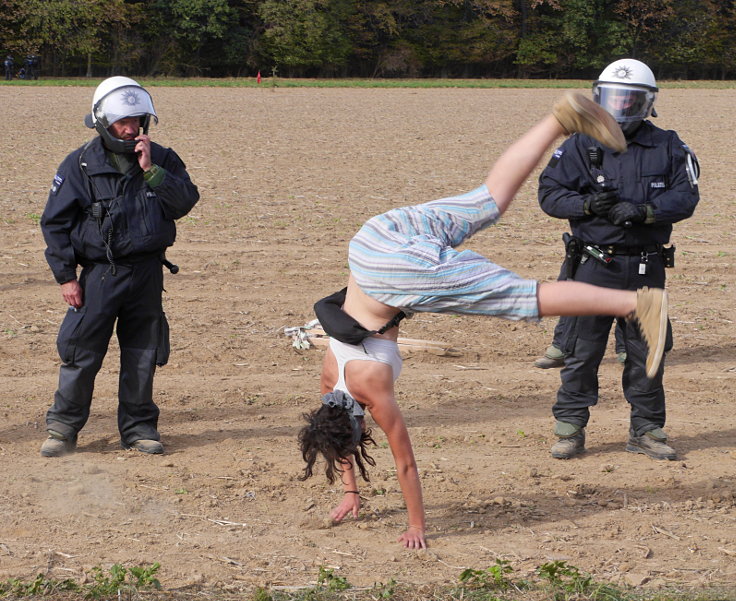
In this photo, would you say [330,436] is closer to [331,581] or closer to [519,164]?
[331,581]

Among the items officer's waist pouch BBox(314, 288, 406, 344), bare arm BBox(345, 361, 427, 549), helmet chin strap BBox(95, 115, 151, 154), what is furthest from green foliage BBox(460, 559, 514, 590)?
helmet chin strap BBox(95, 115, 151, 154)

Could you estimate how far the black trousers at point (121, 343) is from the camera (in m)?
6.54

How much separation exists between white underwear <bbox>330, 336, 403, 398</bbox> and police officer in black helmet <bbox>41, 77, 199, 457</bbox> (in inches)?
69.7

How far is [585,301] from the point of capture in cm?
475

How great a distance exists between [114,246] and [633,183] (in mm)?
3288

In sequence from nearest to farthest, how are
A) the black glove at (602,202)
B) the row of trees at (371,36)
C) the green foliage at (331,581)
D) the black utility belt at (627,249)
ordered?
the green foliage at (331,581), the black glove at (602,202), the black utility belt at (627,249), the row of trees at (371,36)

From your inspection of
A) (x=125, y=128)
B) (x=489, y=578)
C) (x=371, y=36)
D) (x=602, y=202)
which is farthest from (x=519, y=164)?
(x=371, y=36)

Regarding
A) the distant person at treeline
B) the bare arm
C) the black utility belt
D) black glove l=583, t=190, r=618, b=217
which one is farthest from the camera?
the distant person at treeline

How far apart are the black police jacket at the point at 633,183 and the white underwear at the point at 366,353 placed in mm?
1889

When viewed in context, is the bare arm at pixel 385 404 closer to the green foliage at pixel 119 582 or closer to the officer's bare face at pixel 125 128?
the green foliage at pixel 119 582

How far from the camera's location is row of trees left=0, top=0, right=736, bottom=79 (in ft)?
181

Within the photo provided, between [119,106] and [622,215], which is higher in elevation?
[119,106]

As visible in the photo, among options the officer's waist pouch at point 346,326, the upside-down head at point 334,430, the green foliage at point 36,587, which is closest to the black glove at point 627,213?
the officer's waist pouch at point 346,326

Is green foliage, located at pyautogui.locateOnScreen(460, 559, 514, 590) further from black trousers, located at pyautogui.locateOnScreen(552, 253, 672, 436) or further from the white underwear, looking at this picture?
black trousers, located at pyautogui.locateOnScreen(552, 253, 672, 436)
